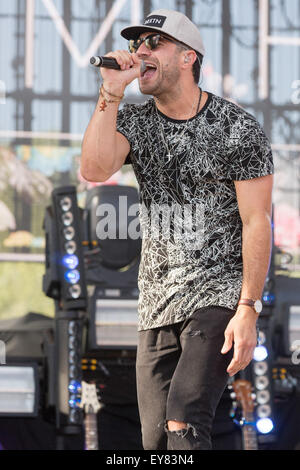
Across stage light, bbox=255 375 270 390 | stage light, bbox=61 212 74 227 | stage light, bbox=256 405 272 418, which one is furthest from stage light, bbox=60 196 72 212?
stage light, bbox=256 405 272 418

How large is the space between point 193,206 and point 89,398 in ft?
9.29

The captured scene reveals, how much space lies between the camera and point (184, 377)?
2.54 m

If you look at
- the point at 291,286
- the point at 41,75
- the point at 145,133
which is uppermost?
the point at 41,75

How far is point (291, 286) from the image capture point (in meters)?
5.80

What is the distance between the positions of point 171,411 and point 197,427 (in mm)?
93

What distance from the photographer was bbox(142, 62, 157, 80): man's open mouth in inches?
109

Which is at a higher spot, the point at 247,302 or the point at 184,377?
the point at 247,302

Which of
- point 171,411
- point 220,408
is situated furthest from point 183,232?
point 220,408

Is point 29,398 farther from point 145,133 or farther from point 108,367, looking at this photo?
point 145,133

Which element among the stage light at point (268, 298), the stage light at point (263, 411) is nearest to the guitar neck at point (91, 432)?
the stage light at point (263, 411)

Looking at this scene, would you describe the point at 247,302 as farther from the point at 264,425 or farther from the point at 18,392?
the point at 18,392

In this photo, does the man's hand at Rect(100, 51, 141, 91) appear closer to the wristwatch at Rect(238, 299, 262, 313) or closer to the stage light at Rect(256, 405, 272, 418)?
the wristwatch at Rect(238, 299, 262, 313)

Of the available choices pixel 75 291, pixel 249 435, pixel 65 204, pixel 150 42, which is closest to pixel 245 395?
pixel 249 435

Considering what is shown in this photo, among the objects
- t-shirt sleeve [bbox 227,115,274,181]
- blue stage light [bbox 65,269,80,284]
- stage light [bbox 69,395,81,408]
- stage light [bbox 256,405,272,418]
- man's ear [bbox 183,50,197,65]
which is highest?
man's ear [bbox 183,50,197,65]
